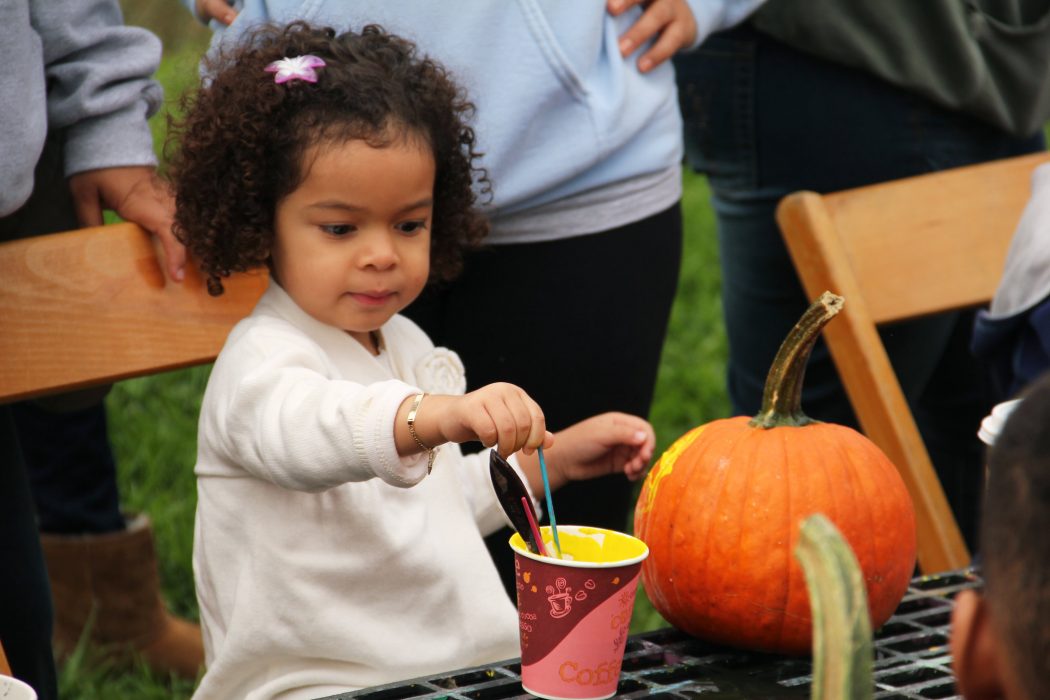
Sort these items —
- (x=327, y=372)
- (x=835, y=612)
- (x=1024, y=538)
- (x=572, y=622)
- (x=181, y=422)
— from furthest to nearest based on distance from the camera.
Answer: (x=181, y=422), (x=327, y=372), (x=572, y=622), (x=835, y=612), (x=1024, y=538)

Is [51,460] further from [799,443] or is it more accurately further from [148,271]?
[799,443]

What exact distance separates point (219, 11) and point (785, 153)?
95 centimetres

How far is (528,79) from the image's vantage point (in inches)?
68.4

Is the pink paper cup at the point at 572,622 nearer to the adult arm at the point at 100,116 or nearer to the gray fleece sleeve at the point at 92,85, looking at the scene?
the adult arm at the point at 100,116

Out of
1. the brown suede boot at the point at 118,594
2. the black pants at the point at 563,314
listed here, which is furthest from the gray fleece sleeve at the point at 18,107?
the brown suede boot at the point at 118,594

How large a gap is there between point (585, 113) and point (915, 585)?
2.40 ft

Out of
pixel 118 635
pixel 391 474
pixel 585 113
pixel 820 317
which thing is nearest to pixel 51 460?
pixel 118 635

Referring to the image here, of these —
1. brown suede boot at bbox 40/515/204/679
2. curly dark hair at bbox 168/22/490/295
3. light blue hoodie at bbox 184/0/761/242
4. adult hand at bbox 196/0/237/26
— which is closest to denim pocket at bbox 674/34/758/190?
light blue hoodie at bbox 184/0/761/242

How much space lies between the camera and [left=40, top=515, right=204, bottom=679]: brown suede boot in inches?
110

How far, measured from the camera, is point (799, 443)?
1.33 m

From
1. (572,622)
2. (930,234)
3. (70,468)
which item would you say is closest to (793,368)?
(572,622)

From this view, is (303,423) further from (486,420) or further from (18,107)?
(18,107)

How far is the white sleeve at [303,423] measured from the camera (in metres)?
1.22

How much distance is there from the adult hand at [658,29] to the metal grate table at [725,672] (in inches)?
33.4
